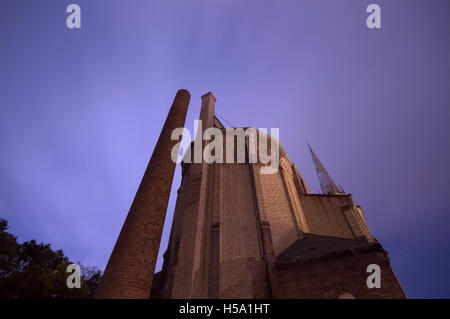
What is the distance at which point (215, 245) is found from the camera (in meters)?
10.1

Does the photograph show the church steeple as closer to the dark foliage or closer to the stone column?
the stone column

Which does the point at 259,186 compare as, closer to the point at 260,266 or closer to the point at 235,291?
the point at 260,266

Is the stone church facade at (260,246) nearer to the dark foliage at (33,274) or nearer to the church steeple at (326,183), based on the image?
the dark foliage at (33,274)

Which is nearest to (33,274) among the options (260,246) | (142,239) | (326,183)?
(142,239)

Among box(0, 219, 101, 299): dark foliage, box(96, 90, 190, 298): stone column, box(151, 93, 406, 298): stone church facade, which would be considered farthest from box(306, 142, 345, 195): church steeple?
box(0, 219, 101, 299): dark foliage

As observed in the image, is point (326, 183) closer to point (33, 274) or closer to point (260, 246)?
point (260, 246)

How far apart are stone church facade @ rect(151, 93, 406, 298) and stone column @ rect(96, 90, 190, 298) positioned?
76.8 inches

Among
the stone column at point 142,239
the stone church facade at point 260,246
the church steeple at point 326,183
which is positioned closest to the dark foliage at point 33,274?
the stone church facade at point 260,246

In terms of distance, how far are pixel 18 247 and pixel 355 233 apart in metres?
25.0

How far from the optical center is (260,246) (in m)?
10.2

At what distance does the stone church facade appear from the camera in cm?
865

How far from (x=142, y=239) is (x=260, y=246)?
486 cm

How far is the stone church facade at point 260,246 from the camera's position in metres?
8.65

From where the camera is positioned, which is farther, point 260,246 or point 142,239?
point 260,246
